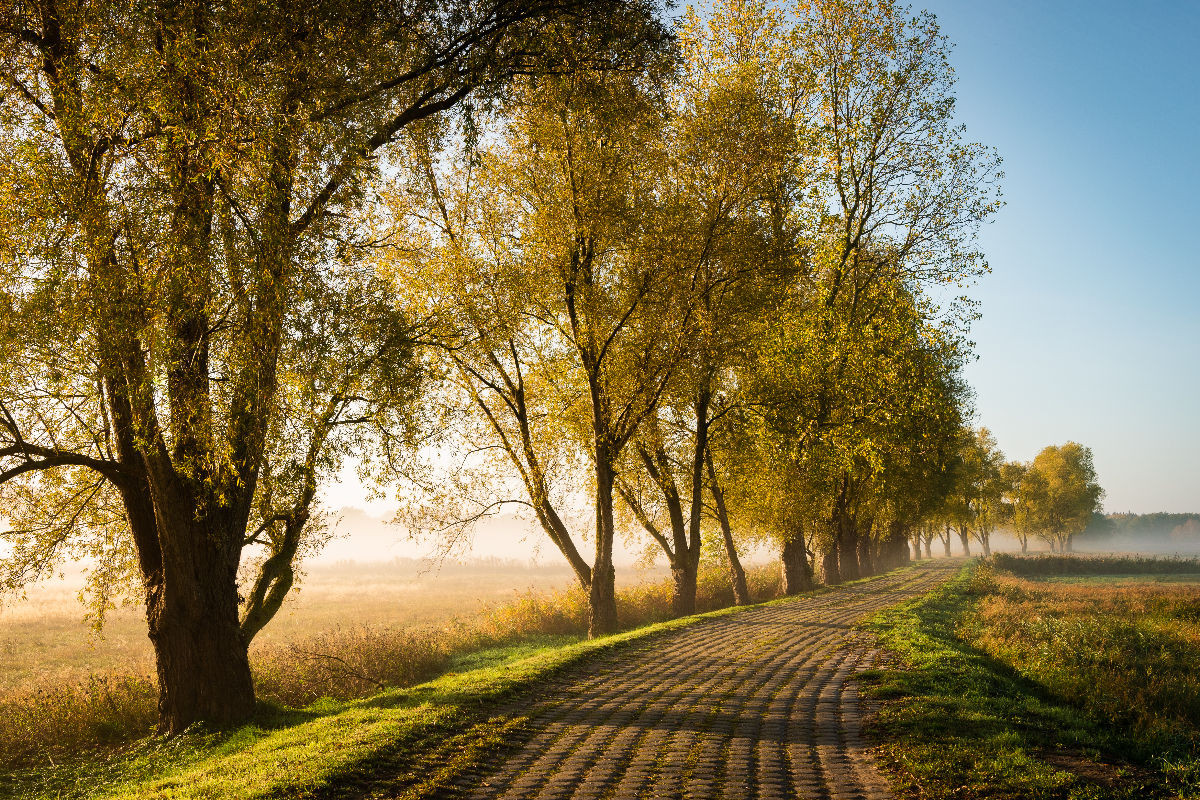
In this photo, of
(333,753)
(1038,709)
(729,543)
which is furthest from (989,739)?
(729,543)

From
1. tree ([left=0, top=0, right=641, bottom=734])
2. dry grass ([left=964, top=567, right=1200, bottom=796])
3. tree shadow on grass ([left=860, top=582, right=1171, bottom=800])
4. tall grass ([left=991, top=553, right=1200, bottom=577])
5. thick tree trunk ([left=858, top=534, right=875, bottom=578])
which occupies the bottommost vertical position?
tall grass ([left=991, top=553, right=1200, bottom=577])

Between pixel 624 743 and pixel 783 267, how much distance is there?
19.4 m

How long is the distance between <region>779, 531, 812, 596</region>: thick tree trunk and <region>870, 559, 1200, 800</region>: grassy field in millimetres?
13564

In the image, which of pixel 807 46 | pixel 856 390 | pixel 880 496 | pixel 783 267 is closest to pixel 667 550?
pixel 856 390

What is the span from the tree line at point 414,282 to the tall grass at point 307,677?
7.05 feet

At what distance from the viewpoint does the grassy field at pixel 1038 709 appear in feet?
24.4

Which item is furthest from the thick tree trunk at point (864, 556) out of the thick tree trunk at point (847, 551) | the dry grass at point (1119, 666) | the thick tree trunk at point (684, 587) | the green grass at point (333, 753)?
the green grass at point (333, 753)

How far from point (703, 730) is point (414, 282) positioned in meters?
15.8

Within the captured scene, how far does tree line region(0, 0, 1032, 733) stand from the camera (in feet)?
36.3

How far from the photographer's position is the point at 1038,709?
10.2 m

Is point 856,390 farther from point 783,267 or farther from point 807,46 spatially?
point 807,46

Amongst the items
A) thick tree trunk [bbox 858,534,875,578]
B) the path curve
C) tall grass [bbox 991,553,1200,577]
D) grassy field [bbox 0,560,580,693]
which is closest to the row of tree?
tall grass [bbox 991,553,1200,577]

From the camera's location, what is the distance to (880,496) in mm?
40562

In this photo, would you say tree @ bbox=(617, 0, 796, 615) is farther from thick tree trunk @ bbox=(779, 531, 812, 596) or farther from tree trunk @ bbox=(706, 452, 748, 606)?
thick tree trunk @ bbox=(779, 531, 812, 596)
